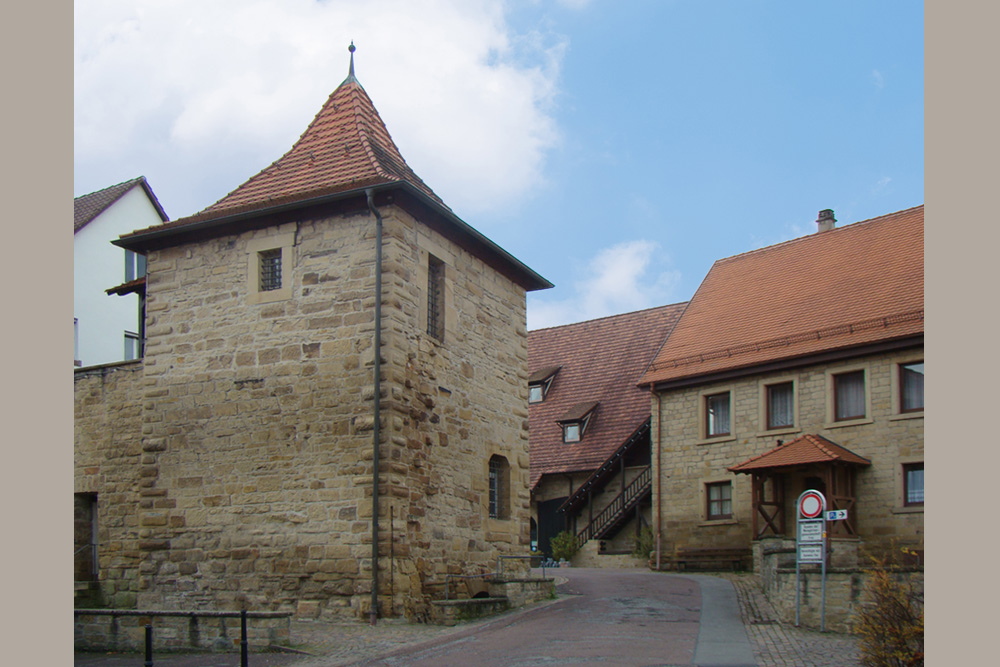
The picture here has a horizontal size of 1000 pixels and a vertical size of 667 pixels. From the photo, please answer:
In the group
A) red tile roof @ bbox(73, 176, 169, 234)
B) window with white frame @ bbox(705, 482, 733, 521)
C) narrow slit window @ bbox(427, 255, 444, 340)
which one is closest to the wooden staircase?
window with white frame @ bbox(705, 482, 733, 521)

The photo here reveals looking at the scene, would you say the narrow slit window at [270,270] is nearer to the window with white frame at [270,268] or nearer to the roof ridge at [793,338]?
the window with white frame at [270,268]

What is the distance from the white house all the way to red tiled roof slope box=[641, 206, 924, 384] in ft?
47.2

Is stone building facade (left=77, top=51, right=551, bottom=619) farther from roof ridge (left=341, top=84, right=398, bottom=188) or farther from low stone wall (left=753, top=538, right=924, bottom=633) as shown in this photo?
low stone wall (left=753, top=538, right=924, bottom=633)

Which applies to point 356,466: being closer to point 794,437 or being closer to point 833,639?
point 833,639

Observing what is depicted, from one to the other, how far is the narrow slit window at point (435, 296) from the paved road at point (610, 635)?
447 cm

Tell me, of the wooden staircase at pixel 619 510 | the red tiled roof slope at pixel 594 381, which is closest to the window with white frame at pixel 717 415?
the wooden staircase at pixel 619 510

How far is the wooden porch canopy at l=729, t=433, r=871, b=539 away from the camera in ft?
73.2

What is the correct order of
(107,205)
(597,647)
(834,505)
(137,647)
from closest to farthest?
(597,647) → (137,647) → (834,505) → (107,205)

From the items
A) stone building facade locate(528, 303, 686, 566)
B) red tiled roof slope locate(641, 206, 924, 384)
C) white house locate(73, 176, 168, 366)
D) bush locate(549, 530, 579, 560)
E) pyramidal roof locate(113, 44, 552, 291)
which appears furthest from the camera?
white house locate(73, 176, 168, 366)

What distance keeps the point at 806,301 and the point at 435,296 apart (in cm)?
1246

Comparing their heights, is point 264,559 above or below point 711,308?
below

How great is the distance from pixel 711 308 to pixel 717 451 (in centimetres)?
447

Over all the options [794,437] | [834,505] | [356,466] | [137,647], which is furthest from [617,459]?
[137,647]

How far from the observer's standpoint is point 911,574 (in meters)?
13.0
